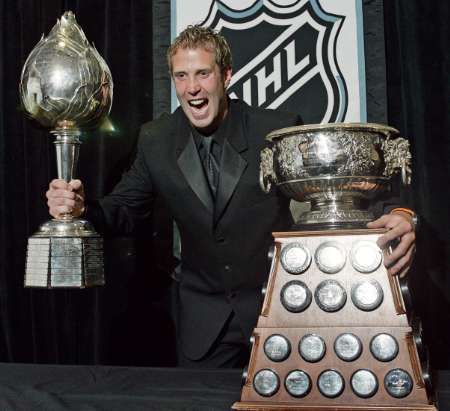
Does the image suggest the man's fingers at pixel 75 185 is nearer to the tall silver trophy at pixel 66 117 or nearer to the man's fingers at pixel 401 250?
the tall silver trophy at pixel 66 117

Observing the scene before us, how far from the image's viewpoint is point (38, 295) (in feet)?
7.76

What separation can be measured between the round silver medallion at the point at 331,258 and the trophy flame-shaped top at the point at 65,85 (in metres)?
0.63

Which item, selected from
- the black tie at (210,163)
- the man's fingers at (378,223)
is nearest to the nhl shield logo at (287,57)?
the black tie at (210,163)

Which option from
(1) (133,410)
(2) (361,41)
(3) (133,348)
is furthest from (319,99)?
(1) (133,410)

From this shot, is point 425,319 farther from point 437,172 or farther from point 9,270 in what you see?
point 9,270

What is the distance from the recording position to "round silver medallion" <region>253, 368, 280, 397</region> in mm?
1179

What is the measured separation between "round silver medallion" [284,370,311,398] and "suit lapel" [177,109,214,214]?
688 millimetres

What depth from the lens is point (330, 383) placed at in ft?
3.79

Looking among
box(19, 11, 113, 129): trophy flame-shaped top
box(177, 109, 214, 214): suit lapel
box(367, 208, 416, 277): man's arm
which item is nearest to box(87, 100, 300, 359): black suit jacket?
box(177, 109, 214, 214): suit lapel

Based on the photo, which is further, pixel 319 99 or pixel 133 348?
pixel 133 348

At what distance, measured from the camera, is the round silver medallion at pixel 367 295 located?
1168 mm

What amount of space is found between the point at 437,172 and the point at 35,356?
1.50m

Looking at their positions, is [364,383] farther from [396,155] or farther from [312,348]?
[396,155]

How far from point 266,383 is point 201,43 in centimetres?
92
